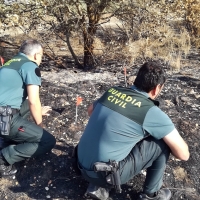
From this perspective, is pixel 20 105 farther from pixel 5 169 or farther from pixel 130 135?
pixel 130 135

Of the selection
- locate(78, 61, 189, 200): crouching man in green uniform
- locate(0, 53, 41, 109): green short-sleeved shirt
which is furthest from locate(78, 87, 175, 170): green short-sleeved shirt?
locate(0, 53, 41, 109): green short-sleeved shirt

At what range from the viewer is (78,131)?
389 centimetres

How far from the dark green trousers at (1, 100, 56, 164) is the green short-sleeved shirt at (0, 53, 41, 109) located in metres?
0.17

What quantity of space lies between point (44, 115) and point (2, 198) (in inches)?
49.9

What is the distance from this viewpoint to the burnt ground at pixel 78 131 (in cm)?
310

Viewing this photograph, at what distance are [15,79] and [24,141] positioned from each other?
577 mm

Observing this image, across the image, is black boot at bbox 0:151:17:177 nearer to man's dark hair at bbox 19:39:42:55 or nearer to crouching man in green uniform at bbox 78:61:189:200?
crouching man in green uniform at bbox 78:61:189:200

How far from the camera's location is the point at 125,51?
20.0ft

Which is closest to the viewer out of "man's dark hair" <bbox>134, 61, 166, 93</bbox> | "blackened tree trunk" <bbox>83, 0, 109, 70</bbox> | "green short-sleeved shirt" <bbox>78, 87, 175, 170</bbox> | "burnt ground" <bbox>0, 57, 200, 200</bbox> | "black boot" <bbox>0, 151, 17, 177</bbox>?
"green short-sleeved shirt" <bbox>78, 87, 175, 170</bbox>

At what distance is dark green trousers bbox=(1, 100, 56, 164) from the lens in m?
3.18

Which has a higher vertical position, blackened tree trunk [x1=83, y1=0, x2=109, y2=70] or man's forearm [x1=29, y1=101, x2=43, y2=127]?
blackened tree trunk [x1=83, y1=0, x2=109, y2=70]

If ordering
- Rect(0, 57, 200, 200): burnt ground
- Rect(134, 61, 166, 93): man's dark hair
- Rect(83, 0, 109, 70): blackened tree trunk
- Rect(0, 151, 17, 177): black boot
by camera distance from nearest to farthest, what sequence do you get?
Rect(134, 61, 166, 93): man's dark hair → Rect(0, 57, 200, 200): burnt ground → Rect(0, 151, 17, 177): black boot → Rect(83, 0, 109, 70): blackened tree trunk

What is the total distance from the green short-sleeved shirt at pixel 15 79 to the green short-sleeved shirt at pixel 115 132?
2.68ft

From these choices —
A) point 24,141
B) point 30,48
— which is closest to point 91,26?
point 30,48
